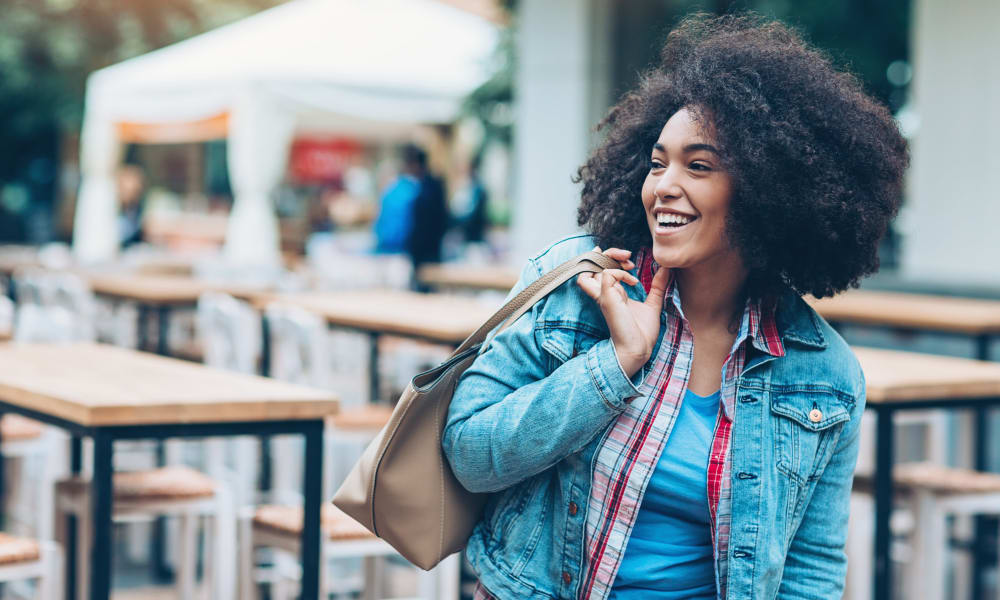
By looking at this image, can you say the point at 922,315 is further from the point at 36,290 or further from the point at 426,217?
the point at 426,217

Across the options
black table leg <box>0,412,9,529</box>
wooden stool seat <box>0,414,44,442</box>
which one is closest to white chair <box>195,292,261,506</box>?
wooden stool seat <box>0,414,44,442</box>

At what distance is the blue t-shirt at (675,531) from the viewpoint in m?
2.12

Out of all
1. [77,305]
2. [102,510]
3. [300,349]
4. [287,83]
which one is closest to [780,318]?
[102,510]

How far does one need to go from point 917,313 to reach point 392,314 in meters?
2.53

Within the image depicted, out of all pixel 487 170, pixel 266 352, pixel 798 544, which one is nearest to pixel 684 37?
pixel 798 544

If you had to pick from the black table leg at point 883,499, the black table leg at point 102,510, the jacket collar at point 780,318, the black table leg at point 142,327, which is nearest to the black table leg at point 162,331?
the black table leg at point 142,327

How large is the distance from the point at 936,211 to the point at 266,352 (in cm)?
472

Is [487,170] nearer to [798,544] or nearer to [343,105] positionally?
[343,105]

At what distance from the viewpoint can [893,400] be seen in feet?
13.4

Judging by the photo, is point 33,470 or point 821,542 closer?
point 821,542

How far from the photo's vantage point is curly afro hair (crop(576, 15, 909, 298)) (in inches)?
85.0

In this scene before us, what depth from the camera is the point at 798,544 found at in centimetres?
224

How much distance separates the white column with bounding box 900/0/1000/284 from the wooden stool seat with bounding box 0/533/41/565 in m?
6.22

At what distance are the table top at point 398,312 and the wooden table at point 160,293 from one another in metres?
0.41
